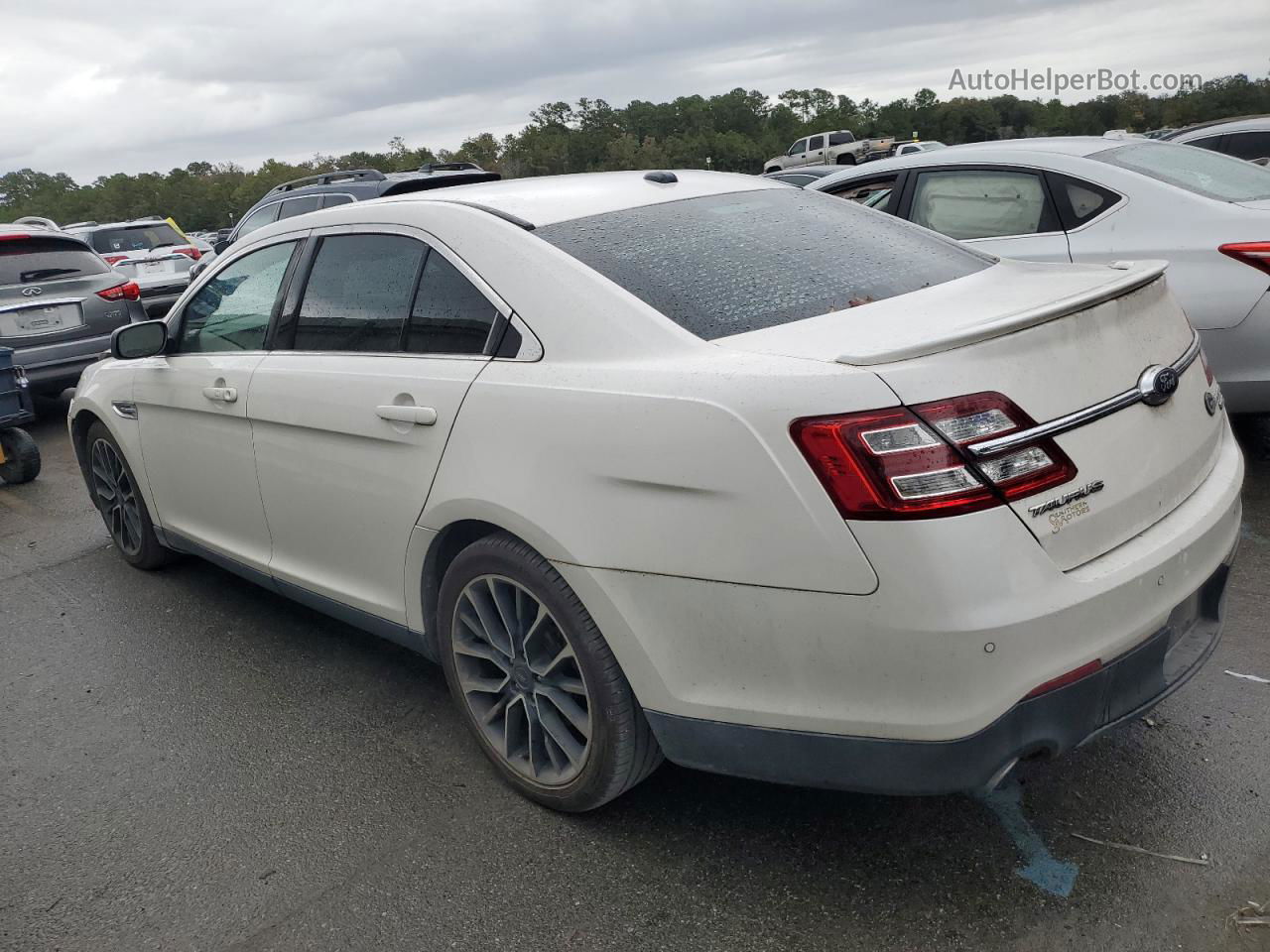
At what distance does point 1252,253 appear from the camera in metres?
4.45

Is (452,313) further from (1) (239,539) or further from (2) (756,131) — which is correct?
(2) (756,131)

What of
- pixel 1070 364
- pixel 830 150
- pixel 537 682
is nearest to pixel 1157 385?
pixel 1070 364

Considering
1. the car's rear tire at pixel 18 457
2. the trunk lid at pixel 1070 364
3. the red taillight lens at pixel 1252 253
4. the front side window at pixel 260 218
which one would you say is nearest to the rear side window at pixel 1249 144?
the red taillight lens at pixel 1252 253

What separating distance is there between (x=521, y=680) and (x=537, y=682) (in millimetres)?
72

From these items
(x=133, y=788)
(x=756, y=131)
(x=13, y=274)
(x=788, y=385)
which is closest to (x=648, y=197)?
(x=788, y=385)

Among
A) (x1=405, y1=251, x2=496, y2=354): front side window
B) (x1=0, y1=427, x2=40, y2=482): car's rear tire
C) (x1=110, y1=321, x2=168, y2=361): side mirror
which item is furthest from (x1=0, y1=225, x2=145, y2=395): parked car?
(x1=405, y1=251, x2=496, y2=354): front side window

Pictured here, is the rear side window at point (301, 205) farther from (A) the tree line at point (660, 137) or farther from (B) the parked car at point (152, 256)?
(A) the tree line at point (660, 137)

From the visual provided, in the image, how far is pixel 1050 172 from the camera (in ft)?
16.8

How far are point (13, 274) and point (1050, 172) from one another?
26.3 feet

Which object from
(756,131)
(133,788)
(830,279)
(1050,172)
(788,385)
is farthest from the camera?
(756,131)

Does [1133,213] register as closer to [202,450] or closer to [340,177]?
[202,450]

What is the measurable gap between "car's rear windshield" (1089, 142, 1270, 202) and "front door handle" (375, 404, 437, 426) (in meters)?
3.78

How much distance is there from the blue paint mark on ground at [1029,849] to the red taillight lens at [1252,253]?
113 inches

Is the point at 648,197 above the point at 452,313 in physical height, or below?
above
